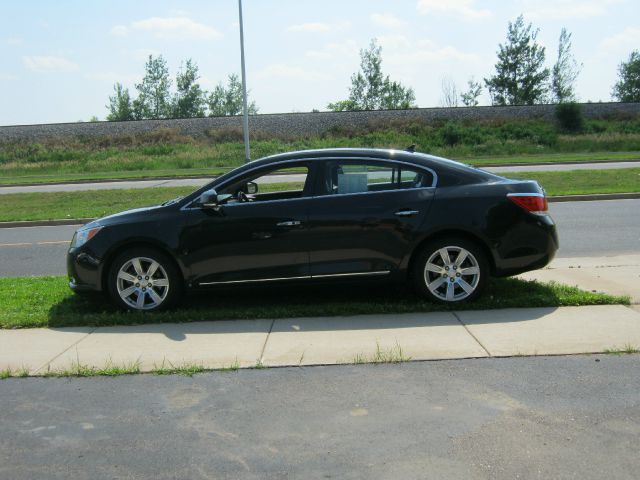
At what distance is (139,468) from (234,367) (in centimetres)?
155

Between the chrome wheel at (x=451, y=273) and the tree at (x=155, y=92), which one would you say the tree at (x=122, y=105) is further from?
the chrome wheel at (x=451, y=273)

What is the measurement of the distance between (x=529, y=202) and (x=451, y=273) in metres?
1.07

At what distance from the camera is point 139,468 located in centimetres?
349

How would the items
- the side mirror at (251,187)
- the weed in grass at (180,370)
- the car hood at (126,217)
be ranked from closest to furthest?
the weed in grass at (180,370) < the car hood at (126,217) < the side mirror at (251,187)

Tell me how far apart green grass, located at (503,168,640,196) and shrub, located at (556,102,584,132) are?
102ft

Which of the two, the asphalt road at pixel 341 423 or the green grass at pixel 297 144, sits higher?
the green grass at pixel 297 144

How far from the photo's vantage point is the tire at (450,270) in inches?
255

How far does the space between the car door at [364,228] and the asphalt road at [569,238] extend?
4052 mm

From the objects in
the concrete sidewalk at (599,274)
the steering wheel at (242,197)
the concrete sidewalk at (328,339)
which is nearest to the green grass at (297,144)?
the concrete sidewalk at (599,274)

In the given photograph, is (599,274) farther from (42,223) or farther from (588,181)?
(42,223)

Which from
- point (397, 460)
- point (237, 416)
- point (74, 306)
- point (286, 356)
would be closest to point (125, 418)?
point (237, 416)

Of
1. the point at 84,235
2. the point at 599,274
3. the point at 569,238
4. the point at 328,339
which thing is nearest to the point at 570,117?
the point at 569,238

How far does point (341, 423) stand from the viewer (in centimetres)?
396

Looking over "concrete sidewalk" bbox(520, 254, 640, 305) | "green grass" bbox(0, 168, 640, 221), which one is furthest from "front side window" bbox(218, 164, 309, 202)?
"green grass" bbox(0, 168, 640, 221)
